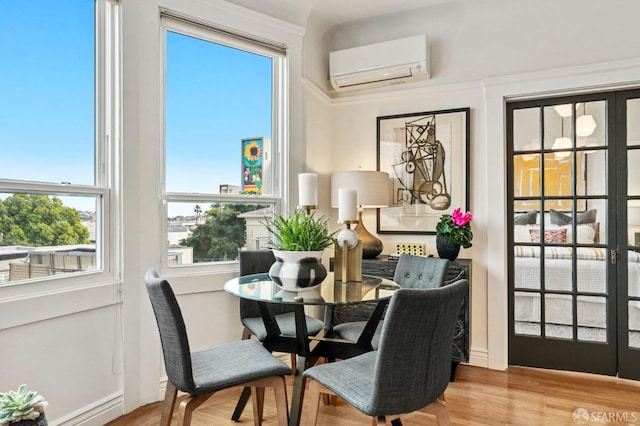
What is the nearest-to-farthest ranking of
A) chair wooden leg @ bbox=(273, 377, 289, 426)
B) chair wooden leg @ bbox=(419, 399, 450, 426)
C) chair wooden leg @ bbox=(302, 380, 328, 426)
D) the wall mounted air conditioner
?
chair wooden leg @ bbox=(419, 399, 450, 426) < chair wooden leg @ bbox=(302, 380, 328, 426) < chair wooden leg @ bbox=(273, 377, 289, 426) < the wall mounted air conditioner

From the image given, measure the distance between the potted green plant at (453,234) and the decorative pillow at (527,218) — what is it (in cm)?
43

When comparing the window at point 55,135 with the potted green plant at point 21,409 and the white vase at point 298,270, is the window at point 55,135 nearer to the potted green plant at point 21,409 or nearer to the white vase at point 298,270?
the potted green plant at point 21,409

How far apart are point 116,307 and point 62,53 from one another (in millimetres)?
1393

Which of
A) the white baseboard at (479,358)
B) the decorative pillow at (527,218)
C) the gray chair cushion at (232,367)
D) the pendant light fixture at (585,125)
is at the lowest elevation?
the white baseboard at (479,358)

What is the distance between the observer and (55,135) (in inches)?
80.1

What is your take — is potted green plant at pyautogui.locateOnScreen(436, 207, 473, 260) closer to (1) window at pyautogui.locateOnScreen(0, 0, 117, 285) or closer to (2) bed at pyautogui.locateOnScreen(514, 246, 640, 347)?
(2) bed at pyautogui.locateOnScreen(514, 246, 640, 347)

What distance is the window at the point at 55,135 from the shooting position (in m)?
1.84

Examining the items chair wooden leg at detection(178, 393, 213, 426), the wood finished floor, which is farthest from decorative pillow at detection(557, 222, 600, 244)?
chair wooden leg at detection(178, 393, 213, 426)

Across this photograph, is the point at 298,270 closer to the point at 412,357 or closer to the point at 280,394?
the point at 280,394

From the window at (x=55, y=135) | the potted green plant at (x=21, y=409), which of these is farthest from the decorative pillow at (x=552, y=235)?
the potted green plant at (x=21, y=409)

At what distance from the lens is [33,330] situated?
1.85 meters

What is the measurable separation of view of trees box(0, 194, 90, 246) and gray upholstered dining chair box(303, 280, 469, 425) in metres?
1.59

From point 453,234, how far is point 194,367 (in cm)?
204

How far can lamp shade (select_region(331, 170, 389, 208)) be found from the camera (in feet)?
9.96
